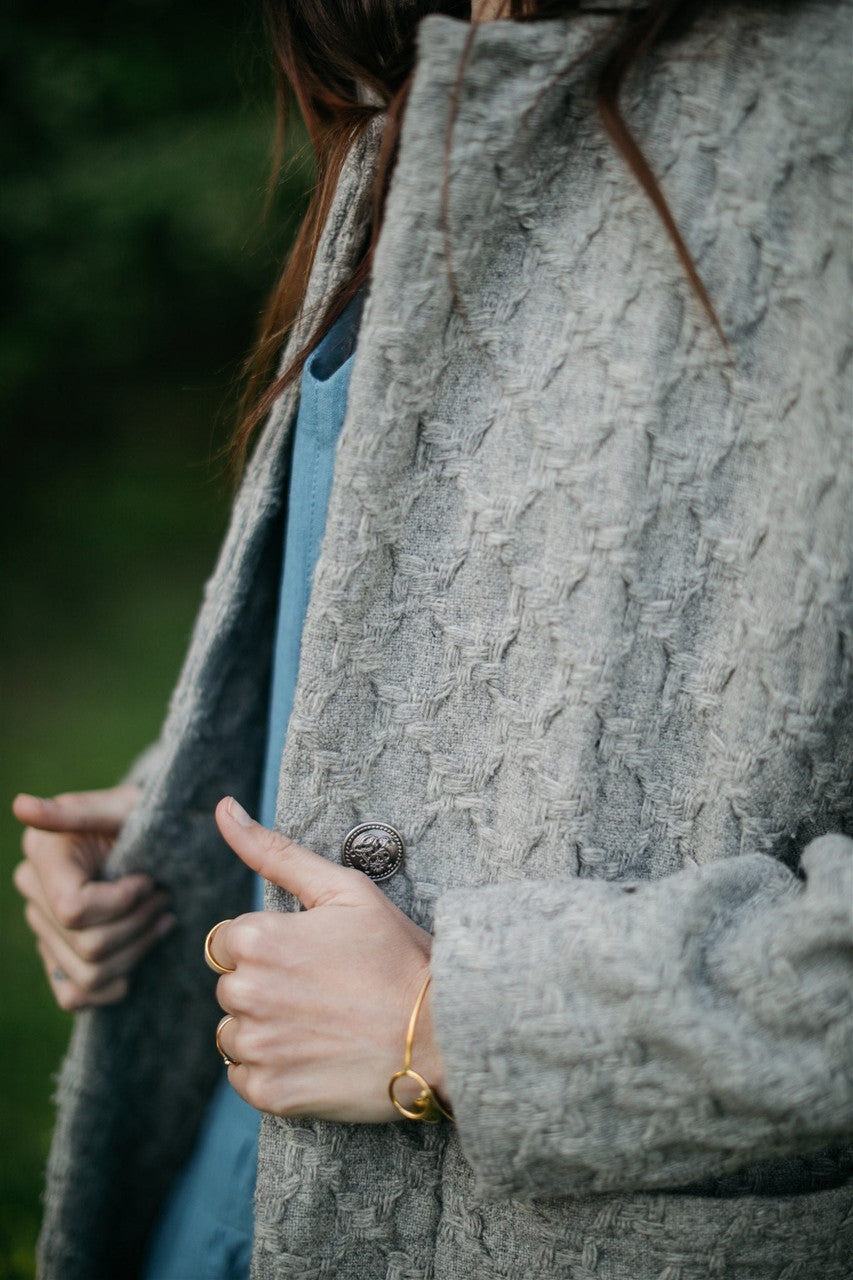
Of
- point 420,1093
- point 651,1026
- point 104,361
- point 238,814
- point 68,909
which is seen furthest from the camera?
→ point 104,361

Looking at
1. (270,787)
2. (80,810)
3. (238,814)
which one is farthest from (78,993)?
(238,814)

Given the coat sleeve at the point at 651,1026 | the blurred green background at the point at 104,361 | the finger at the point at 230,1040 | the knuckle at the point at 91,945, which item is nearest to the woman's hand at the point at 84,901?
the knuckle at the point at 91,945

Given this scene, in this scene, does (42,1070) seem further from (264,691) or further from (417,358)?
(417,358)

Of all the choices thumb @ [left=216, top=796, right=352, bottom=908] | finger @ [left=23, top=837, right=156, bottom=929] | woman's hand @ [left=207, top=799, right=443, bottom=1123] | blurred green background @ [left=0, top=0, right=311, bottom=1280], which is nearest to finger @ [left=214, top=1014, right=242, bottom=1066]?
woman's hand @ [left=207, top=799, right=443, bottom=1123]

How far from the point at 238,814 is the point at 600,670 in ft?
1.35

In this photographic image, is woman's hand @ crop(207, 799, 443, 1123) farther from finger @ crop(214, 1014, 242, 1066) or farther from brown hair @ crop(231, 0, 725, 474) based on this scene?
brown hair @ crop(231, 0, 725, 474)

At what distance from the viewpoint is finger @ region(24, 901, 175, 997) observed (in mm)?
1266

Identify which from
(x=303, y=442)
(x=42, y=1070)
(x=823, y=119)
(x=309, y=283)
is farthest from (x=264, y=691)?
(x=42, y=1070)

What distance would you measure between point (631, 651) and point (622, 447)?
19 cm

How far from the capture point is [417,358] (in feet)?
2.86

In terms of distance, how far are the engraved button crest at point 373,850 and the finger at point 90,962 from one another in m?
0.55

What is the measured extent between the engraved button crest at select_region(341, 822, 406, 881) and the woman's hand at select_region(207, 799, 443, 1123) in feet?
0.10

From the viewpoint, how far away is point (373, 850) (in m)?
0.91

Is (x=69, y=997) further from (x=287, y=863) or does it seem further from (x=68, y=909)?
(x=287, y=863)
